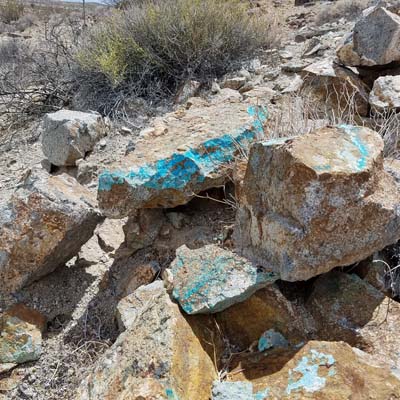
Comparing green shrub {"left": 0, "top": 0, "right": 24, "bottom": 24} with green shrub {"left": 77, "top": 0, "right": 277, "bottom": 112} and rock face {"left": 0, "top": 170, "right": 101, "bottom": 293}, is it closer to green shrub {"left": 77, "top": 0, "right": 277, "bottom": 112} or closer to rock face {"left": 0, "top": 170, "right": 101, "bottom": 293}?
green shrub {"left": 77, "top": 0, "right": 277, "bottom": 112}

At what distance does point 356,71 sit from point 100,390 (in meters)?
2.86

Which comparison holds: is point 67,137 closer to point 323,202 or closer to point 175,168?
point 175,168

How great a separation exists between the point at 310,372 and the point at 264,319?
0.38m

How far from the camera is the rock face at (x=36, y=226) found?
7.45 feet

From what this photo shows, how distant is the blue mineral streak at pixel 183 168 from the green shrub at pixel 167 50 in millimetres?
2685

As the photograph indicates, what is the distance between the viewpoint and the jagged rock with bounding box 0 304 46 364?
2.20 m

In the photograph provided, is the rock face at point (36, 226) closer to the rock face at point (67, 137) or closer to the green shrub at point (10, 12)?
the rock face at point (67, 137)

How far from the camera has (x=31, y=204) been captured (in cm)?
228

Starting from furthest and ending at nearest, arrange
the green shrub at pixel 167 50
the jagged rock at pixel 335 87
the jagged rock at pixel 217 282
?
the green shrub at pixel 167 50
the jagged rock at pixel 335 87
the jagged rock at pixel 217 282

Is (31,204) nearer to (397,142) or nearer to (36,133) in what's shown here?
(397,142)

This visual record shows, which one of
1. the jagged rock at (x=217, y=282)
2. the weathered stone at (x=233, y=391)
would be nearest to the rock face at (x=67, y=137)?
the jagged rock at (x=217, y=282)

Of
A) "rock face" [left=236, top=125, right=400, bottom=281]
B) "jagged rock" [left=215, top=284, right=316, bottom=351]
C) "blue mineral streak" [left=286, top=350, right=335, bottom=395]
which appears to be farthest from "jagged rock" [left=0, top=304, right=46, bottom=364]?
"blue mineral streak" [left=286, top=350, right=335, bottom=395]

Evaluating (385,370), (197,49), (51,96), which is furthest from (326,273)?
(51,96)

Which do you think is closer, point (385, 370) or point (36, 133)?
point (385, 370)
